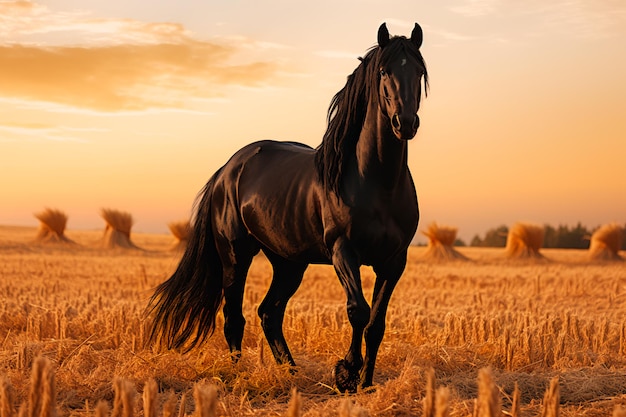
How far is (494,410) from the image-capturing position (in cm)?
298

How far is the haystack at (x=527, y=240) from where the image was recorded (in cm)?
2562

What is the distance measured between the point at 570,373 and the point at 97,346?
4698 millimetres

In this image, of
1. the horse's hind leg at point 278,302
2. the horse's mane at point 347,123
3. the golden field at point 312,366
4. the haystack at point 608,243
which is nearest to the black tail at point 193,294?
the golden field at point 312,366

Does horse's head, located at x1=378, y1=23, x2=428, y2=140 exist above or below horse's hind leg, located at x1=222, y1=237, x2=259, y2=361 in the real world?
above

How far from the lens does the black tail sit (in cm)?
717

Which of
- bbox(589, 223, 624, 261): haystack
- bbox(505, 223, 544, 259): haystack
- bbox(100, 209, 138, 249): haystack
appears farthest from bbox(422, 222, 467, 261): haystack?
bbox(100, 209, 138, 249): haystack

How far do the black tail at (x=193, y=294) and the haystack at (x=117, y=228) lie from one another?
73.2 feet

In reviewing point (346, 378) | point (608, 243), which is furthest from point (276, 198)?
point (608, 243)

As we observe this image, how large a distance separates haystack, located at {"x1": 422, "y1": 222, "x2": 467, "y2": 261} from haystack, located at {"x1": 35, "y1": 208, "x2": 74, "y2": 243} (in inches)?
581

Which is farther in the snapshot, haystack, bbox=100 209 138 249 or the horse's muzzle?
haystack, bbox=100 209 138 249

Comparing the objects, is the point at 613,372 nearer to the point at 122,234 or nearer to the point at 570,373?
the point at 570,373

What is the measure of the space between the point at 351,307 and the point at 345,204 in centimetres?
76

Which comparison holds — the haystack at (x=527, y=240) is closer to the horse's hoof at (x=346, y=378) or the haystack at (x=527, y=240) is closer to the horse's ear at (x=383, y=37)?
the horse's hoof at (x=346, y=378)

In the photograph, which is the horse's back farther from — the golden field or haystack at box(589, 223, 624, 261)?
haystack at box(589, 223, 624, 261)
